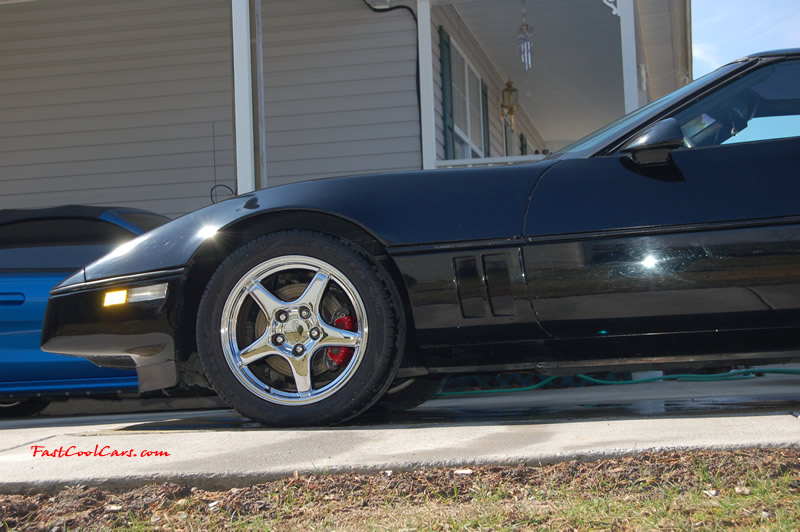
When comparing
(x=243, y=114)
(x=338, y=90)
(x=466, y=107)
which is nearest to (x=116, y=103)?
(x=338, y=90)

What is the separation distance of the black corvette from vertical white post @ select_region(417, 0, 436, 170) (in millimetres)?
5082

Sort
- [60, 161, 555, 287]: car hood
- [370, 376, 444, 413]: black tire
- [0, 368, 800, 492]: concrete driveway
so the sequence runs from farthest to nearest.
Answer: [370, 376, 444, 413]: black tire
[60, 161, 555, 287]: car hood
[0, 368, 800, 492]: concrete driveway

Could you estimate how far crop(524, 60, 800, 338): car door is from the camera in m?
2.84

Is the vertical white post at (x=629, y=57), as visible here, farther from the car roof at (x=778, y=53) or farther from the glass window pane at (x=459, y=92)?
the car roof at (x=778, y=53)

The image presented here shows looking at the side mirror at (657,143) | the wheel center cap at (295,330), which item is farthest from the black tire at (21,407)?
the side mirror at (657,143)

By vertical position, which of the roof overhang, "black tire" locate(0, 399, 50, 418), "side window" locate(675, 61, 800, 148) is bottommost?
"black tire" locate(0, 399, 50, 418)

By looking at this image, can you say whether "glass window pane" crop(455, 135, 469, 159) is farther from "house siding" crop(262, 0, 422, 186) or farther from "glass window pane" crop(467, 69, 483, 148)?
"house siding" crop(262, 0, 422, 186)

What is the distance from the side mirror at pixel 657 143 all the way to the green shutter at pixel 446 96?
20.3ft

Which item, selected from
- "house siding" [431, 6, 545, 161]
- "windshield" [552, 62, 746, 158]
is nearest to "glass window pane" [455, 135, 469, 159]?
"house siding" [431, 6, 545, 161]

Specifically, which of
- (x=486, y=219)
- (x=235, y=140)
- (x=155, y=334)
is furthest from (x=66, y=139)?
(x=486, y=219)

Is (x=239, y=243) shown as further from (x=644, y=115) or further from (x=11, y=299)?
(x=11, y=299)

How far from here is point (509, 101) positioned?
43.7 feet

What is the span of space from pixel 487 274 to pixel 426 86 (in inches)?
221
